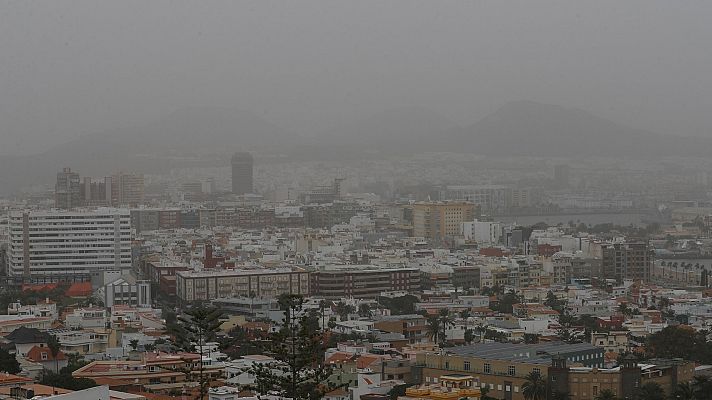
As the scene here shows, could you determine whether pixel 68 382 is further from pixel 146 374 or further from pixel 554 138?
pixel 554 138

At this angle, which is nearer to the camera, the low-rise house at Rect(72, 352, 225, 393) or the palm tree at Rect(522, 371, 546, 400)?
the low-rise house at Rect(72, 352, 225, 393)

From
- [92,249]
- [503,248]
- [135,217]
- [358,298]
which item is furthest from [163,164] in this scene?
[358,298]

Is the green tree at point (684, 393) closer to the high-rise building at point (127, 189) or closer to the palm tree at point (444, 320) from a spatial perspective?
the palm tree at point (444, 320)

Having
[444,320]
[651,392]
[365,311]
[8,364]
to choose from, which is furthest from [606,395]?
[365,311]

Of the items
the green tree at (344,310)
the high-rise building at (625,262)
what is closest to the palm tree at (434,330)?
the green tree at (344,310)

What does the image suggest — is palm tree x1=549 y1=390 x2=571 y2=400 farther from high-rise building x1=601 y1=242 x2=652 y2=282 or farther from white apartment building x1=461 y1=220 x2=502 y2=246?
white apartment building x1=461 y1=220 x2=502 y2=246

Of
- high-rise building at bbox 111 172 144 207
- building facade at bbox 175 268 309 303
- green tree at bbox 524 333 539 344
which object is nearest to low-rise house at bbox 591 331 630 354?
green tree at bbox 524 333 539 344
